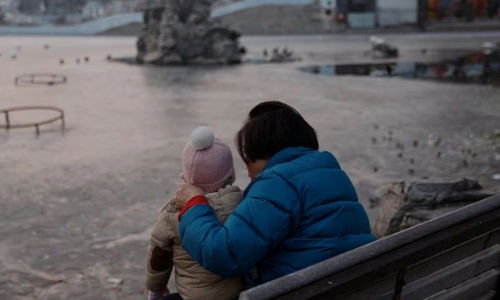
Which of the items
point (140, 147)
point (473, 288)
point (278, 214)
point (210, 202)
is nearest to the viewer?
point (278, 214)

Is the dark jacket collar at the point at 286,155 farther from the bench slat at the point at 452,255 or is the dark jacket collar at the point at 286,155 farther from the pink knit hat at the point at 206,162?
the bench slat at the point at 452,255

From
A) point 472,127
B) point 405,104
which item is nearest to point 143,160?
point 472,127

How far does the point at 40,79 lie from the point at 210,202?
715 inches

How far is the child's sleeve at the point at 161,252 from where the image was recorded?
2.45 meters

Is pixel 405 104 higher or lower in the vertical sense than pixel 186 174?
lower

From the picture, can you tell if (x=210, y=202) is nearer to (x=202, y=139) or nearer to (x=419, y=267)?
(x=202, y=139)

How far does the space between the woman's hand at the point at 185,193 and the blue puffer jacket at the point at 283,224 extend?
3.3 inches

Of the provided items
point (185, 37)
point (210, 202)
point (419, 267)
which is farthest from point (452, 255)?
point (185, 37)

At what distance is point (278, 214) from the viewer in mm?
2039

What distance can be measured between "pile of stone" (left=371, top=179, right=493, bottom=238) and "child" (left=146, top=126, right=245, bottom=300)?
2.72 meters

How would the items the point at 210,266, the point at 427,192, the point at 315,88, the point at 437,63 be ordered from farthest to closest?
the point at 437,63 → the point at 315,88 → the point at 427,192 → the point at 210,266

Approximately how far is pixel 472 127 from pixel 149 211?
6809 mm

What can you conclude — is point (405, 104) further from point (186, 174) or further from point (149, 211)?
point (186, 174)

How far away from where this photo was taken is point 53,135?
1048cm
